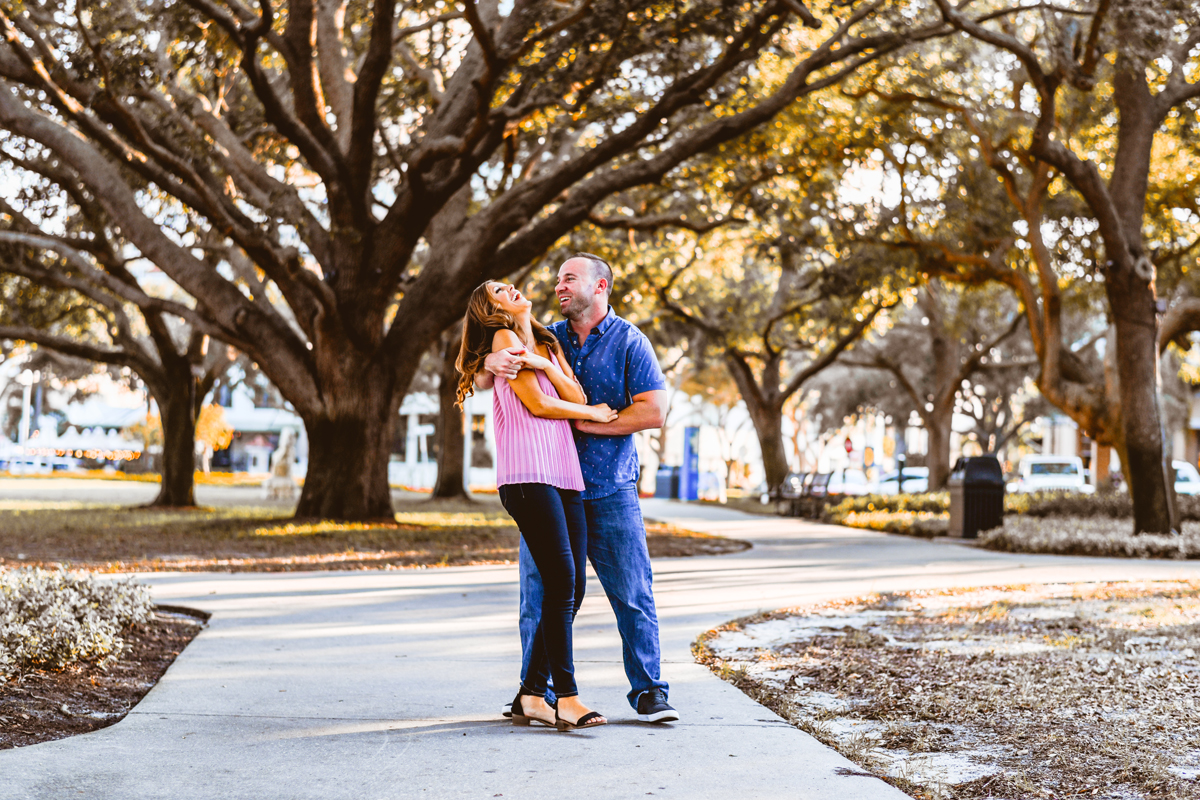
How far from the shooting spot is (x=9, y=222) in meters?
20.3

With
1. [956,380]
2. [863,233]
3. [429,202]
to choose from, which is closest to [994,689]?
[429,202]

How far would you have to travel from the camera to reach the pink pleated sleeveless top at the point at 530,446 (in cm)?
454

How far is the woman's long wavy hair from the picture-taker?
15.3 ft

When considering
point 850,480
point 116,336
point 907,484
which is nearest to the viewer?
point 116,336

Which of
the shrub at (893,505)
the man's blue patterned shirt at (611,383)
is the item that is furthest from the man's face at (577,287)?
the shrub at (893,505)

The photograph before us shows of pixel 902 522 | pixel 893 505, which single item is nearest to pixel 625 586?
pixel 902 522

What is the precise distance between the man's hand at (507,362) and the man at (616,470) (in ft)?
0.14

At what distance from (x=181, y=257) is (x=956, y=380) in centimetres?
1856

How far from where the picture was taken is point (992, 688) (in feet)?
18.1

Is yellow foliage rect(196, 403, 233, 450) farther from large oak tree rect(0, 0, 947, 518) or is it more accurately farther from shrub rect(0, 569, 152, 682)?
shrub rect(0, 569, 152, 682)

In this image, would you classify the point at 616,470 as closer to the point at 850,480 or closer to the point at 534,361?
the point at 534,361

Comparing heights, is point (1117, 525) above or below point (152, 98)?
below

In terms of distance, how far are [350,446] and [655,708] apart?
11.9 m

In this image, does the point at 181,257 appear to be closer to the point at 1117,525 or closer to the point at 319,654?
the point at 319,654
